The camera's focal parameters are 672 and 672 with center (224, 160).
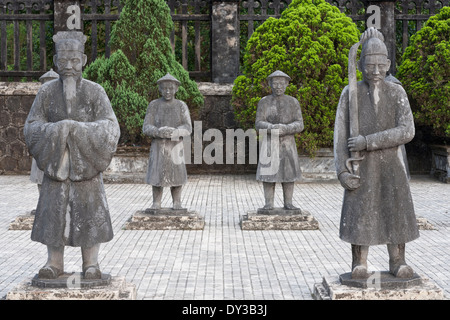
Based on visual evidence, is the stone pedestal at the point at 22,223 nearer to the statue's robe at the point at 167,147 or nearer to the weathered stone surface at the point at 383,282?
the statue's robe at the point at 167,147

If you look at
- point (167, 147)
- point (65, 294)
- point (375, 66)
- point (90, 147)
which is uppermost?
point (375, 66)

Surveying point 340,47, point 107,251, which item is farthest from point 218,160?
point 107,251

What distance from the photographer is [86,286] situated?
17.1 ft

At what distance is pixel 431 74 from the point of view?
14.1m

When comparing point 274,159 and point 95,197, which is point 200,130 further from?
point 95,197

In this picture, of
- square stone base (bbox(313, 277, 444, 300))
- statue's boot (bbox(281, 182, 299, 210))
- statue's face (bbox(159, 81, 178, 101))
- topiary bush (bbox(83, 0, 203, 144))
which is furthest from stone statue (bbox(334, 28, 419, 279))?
topiary bush (bbox(83, 0, 203, 144))

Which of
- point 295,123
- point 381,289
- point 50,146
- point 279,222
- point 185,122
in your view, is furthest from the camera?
point 185,122

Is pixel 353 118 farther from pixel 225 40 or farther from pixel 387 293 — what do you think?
pixel 225 40

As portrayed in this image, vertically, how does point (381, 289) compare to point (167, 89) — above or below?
below

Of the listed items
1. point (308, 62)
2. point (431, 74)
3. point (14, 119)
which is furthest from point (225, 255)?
point (14, 119)

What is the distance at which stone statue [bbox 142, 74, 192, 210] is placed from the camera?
928cm

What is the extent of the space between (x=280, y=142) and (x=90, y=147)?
4.61 meters

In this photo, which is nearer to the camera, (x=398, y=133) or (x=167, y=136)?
(x=398, y=133)

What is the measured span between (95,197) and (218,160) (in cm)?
1071
